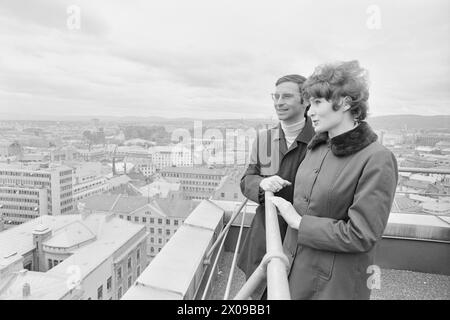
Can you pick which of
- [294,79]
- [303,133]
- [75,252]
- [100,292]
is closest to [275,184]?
[303,133]

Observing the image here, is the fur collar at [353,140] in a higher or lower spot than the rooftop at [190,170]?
higher

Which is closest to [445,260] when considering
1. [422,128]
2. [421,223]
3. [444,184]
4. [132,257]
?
[421,223]

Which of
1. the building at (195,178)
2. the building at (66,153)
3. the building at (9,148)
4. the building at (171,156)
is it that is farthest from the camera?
the building at (66,153)

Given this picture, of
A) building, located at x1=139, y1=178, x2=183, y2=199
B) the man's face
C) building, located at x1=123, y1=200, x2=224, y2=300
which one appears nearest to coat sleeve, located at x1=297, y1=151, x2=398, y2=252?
the man's face

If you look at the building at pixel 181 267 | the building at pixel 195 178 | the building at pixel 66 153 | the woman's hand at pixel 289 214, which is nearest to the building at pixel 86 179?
the building at pixel 66 153

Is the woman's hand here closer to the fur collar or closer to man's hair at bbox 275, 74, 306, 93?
the fur collar

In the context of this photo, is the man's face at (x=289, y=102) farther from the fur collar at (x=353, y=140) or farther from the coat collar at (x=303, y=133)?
the fur collar at (x=353, y=140)

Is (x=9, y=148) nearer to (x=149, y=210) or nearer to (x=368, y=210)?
(x=149, y=210)
